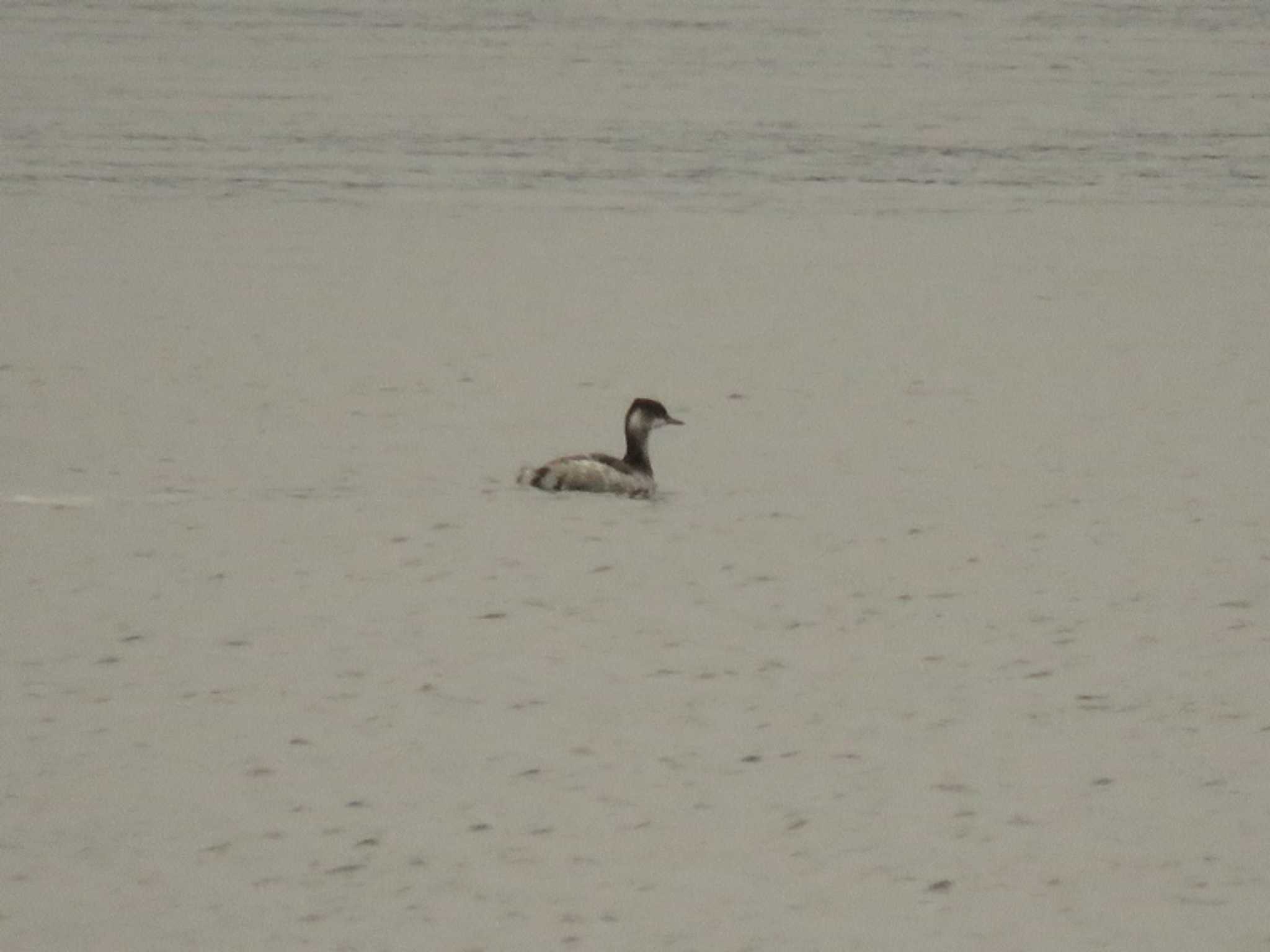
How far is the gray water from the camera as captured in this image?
829 inches

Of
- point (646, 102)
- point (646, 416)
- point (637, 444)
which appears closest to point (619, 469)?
point (637, 444)

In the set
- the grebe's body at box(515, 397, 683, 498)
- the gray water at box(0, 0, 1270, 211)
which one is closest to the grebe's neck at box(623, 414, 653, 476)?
the grebe's body at box(515, 397, 683, 498)

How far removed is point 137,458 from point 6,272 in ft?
17.9

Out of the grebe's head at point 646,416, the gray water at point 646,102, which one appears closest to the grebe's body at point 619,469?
the grebe's head at point 646,416

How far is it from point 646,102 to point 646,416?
1626cm

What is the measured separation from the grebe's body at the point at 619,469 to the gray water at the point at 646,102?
959cm

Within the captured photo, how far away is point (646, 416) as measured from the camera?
10281mm

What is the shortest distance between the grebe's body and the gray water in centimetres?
959

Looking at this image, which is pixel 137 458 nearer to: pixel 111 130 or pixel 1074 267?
pixel 1074 267

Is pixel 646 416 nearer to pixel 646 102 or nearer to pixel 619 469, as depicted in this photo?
pixel 619 469

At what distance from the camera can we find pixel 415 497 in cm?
1033

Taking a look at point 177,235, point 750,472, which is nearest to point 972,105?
point 177,235

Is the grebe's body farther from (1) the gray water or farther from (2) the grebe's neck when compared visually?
(1) the gray water

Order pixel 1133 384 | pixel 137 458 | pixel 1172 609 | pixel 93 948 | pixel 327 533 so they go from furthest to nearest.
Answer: pixel 1133 384 < pixel 137 458 < pixel 327 533 < pixel 1172 609 < pixel 93 948
